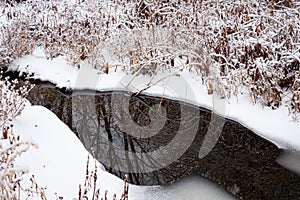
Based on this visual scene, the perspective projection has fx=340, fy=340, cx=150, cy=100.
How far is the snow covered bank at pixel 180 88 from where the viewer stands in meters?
4.04

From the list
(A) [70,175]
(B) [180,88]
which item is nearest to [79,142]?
(A) [70,175]

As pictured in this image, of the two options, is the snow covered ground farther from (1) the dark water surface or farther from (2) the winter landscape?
(1) the dark water surface

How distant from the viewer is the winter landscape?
10.5 feet

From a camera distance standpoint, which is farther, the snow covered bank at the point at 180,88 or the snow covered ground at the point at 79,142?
the snow covered bank at the point at 180,88

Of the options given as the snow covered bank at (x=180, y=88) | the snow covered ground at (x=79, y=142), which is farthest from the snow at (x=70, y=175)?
the snow covered bank at (x=180, y=88)

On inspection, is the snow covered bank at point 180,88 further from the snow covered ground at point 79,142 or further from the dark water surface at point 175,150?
the dark water surface at point 175,150

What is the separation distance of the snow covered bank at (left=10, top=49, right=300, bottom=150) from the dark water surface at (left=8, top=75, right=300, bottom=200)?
151 millimetres

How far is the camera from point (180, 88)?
5129mm

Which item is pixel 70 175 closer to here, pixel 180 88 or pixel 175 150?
pixel 175 150

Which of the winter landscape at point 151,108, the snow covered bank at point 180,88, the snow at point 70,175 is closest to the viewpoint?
the snow at point 70,175

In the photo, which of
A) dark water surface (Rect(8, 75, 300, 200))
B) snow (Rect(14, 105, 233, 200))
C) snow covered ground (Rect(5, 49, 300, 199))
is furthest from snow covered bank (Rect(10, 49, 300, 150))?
snow (Rect(14, 105, 233, 200))

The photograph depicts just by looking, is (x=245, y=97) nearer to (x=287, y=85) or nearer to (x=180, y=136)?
(x=287, y=85)

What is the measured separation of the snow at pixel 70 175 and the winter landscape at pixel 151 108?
0.04ft

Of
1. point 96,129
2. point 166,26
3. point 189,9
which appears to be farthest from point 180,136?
point 189,9
